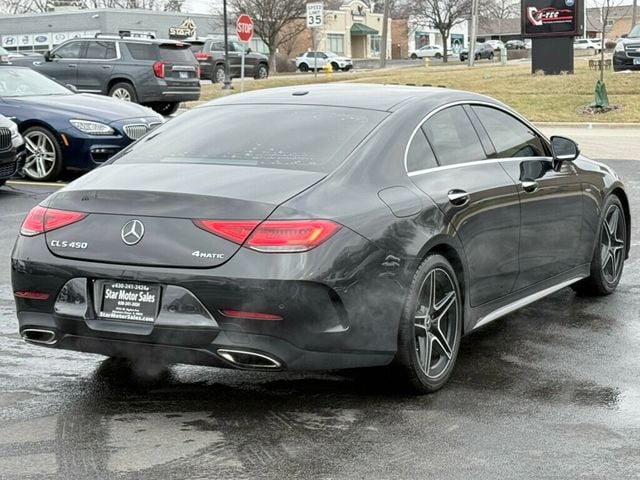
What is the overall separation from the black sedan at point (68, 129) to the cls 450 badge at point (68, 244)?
8640 mm

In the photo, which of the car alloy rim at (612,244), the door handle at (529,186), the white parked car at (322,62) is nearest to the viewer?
the door handle at (529,186)

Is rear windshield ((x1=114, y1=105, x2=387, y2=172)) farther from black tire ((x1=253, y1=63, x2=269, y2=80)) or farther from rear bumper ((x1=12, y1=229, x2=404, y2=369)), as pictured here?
black tire ((x1=253, y1=63, x2=269, y2=80))

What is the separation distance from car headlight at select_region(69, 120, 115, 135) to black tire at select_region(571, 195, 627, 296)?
25.3 ft

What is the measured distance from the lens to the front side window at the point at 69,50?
989 inches

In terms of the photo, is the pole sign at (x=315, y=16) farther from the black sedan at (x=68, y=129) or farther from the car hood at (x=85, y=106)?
the black sedan at (x=68, y=129)

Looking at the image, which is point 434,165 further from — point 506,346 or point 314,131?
point 506,346

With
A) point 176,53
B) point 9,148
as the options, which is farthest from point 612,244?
point 176,53

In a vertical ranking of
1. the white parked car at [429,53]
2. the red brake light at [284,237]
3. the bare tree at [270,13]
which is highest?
the bare tree at [270,13]

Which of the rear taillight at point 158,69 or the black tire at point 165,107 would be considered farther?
the black tire at point 165,107

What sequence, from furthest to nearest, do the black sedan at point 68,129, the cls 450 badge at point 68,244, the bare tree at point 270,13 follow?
the bare tree at point 270,13, the black sedan at point 68,129, the cls 450 badge at point 68,244

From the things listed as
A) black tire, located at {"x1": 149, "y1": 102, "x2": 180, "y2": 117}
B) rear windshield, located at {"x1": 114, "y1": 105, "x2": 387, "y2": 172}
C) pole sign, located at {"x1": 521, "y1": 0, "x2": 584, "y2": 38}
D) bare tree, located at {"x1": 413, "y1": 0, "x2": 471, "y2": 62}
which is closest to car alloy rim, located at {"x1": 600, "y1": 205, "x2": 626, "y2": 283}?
rear windshield, located at {"x1": 114, "y1": 105, "x2": 387, "y2": 172}

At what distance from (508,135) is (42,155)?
871 cm

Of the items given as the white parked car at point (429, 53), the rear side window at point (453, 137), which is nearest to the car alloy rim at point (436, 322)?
the rear side window at point (453, 137)

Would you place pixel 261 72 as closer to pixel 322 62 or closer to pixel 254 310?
pixel 322 62
